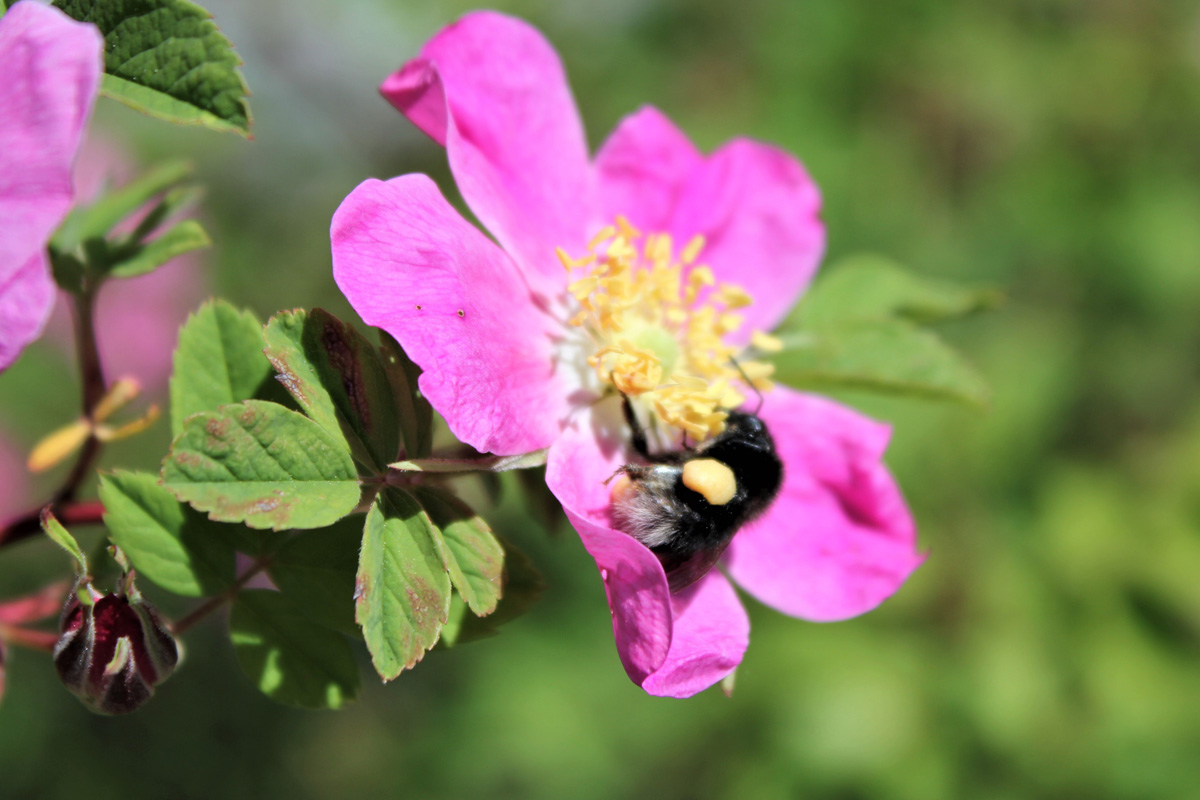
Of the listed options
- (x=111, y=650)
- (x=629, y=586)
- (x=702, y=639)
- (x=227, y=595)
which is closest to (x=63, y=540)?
(x=111, y=650)

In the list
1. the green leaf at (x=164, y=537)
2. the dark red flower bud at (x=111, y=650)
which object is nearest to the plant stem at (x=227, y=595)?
the green leaf at (x=164, y=537)

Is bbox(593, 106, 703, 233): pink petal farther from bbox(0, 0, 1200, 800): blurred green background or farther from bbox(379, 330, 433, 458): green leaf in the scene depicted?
bbox(0, 0, 1200, 800): blurred green background

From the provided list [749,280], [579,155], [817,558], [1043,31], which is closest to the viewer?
[817,558]

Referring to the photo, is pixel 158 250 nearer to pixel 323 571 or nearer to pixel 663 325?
pixel 323 571

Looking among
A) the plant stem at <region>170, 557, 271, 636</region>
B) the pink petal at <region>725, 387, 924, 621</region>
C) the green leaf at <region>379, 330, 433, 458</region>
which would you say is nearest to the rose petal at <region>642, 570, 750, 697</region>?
the pink petal at <region>725, 387, 924, 621</region>

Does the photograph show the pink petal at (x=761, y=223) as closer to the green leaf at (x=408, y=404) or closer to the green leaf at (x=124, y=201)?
the green leaf at (x=408, y=404)

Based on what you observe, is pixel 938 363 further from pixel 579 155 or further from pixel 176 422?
pixel 176 422

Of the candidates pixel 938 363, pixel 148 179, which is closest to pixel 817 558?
pixel 938 363
